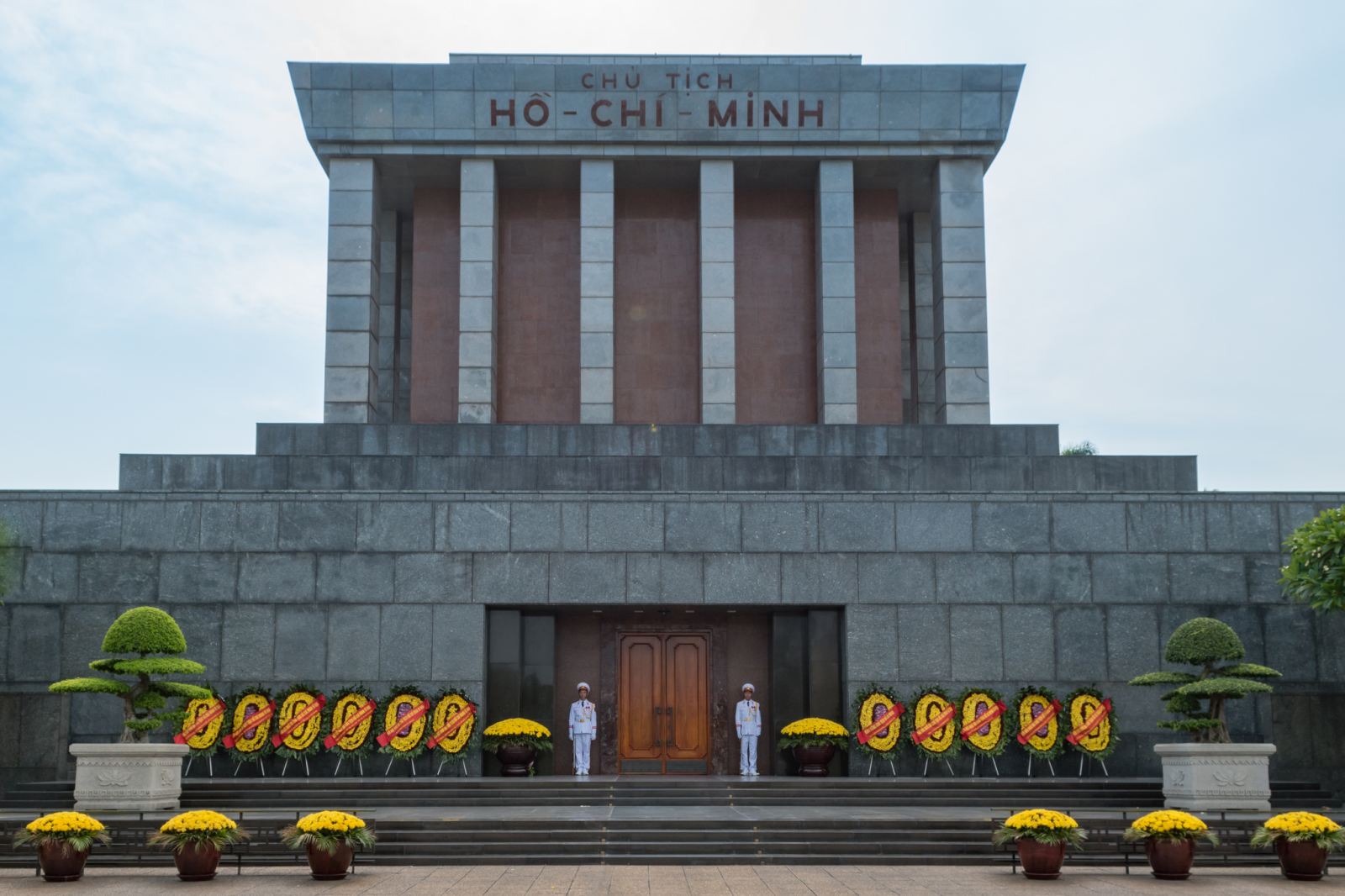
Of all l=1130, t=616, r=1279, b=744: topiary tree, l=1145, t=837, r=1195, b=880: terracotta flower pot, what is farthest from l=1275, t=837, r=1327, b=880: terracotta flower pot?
l=1130, t=616, r=1279, b=744: topiary tree

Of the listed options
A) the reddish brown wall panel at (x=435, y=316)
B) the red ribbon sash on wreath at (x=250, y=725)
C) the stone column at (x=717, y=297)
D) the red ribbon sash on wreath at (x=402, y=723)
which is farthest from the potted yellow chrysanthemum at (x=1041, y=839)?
the reddish brown wall panel at (x=435, y=316)

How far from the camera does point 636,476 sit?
27.5 meters

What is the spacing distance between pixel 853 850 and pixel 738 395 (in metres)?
15.3

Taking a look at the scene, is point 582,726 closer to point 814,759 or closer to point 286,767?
point 814,759

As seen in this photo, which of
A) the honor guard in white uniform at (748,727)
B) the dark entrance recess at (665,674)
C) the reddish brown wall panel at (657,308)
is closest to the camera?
the honor guard in white uniform at (748,727)

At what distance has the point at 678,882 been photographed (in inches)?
671

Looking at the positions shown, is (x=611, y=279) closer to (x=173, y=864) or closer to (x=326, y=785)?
(x=326, y=785)

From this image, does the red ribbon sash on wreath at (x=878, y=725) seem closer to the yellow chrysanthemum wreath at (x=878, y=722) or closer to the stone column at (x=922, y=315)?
the yellow chrysanthemum wreath at (x=878, y=722)

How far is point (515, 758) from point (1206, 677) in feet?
37.4

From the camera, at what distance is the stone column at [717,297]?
3162 cm

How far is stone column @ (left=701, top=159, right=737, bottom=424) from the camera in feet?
104

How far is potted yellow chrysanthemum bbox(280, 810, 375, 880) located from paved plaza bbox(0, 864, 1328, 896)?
26 centimetres

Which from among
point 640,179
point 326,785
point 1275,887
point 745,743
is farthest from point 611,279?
point 1275,887

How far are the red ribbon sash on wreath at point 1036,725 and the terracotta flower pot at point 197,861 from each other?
545 inches
